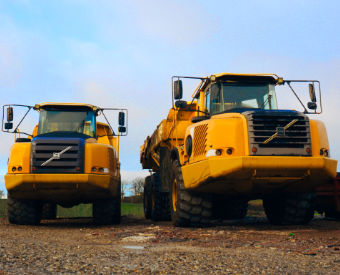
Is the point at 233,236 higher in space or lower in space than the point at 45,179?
lower

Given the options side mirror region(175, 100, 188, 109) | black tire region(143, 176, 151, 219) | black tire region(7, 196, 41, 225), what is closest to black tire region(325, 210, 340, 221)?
black tire region(143, 176, 151, 219)

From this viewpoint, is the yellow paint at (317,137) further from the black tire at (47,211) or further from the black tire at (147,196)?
the black tire at (47,211)

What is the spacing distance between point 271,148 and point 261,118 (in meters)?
0.59

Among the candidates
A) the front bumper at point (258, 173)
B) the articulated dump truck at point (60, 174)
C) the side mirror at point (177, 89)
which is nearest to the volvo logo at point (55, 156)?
the articulated dump truck at point (60, 174)

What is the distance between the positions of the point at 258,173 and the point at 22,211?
20.5 ft

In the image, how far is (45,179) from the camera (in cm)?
998

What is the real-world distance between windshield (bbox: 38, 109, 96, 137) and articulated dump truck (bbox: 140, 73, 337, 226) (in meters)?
2.46

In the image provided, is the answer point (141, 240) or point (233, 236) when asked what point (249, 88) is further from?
point (141, 240)

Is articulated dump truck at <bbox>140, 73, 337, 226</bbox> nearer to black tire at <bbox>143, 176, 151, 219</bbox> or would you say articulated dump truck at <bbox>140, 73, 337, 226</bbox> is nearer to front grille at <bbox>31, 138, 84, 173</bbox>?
front grille at <bbox>31, 138, 84, 173</bbox>

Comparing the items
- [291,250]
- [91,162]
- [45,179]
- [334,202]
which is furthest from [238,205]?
[291,250]

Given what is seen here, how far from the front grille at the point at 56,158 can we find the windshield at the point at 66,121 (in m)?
1.41

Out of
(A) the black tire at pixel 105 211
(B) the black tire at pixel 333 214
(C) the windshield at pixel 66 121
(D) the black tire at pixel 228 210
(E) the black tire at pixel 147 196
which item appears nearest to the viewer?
(A) the black tire at pixel 105 211

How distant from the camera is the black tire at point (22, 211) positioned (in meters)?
11.0

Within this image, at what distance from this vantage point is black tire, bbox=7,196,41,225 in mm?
11016
